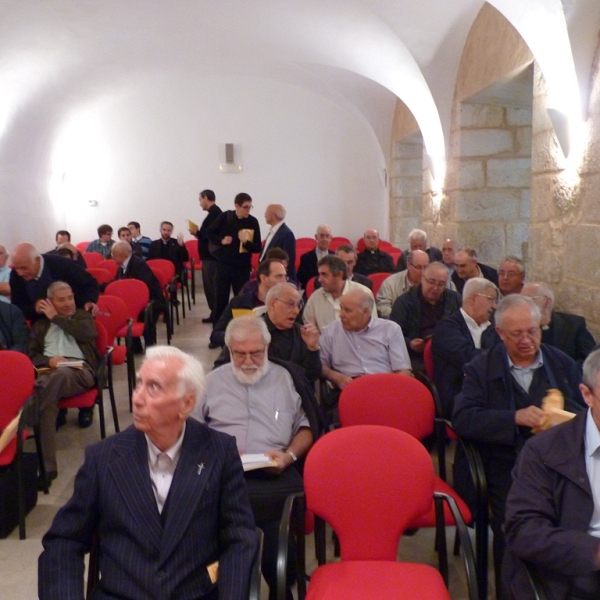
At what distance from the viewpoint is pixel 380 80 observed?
328 inches

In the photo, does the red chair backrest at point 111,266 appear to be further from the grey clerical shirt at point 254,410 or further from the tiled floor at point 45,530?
the grey clerical shirt at point 254,410

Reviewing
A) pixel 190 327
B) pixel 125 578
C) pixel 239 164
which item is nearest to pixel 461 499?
pixel 125 578

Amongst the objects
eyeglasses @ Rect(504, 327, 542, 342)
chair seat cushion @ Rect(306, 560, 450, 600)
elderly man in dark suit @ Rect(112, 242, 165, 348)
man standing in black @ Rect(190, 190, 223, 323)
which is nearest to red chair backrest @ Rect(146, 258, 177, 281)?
man standing in black @ Rect(190, 190, 223, 323)

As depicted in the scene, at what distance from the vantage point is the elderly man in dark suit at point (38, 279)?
Result: 4520mm

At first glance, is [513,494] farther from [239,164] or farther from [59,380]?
[239,164]

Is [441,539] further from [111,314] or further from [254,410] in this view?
[111,314]

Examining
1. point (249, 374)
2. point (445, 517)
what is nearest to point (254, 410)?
point (249, 374)

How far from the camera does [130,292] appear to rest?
6055 millimetres

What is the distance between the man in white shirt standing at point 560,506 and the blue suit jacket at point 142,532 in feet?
2.58

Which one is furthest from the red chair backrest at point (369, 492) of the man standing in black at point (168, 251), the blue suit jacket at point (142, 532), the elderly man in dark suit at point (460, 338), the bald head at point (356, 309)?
the man standing in black at point (168, 251)

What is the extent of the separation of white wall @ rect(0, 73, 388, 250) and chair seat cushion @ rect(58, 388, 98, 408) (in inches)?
312

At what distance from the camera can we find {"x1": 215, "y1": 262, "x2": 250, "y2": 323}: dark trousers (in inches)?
275

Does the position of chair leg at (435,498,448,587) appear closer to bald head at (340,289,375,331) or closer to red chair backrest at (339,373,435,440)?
red chair backrest at (339,373,435,440)

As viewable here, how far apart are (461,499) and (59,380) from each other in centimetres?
241
